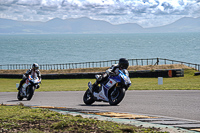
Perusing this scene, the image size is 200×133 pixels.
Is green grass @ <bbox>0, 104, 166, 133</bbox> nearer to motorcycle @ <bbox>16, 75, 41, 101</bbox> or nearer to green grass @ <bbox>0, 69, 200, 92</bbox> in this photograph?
motorcycle @ <bbox>16, 75, 41, 101</bbox>

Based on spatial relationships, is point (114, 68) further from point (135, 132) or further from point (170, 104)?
point (135, 132)

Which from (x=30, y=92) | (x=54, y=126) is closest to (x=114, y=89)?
(x=54, y=126)

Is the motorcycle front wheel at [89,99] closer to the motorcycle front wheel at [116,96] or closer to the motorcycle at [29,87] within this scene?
the motorcycle front wheel at [116,96]

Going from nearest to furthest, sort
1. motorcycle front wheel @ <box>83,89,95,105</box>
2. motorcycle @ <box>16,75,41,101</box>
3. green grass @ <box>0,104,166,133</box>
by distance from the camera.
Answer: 1. green grass @ <box>0,104,166,133</box>
2. motorcycle front wheel @ <box>83,89,95,105</box>
3. motorcycle @ <box>16,75,41,101</box>

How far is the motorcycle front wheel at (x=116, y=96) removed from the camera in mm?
11273

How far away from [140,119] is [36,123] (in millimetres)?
2387

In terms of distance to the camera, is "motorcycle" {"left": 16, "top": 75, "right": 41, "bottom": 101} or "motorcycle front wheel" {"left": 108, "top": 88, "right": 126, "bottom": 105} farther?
"motorcycle" {"left": 16, "top": 75, "right": 41, "bottom": 101}

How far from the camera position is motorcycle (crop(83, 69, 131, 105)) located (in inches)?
440

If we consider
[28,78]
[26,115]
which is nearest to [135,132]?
[26,115]

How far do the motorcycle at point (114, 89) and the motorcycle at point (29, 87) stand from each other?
4401 millimetres

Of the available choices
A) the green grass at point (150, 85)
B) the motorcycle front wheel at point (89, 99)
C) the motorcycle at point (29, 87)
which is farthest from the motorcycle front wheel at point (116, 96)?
the green grass at point (150, 85)

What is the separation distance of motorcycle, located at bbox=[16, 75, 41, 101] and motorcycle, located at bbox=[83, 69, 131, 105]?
14.4 feet

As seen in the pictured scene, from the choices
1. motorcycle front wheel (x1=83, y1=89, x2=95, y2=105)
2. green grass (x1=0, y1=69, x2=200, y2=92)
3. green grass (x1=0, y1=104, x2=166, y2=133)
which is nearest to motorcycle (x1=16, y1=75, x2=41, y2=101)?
motorcycle front wheel (x1=83, y1=89, x2=95, y2=105)

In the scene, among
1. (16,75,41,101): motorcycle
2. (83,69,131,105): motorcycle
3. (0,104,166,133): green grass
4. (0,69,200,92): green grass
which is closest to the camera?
(0,104,166,133): green grass
